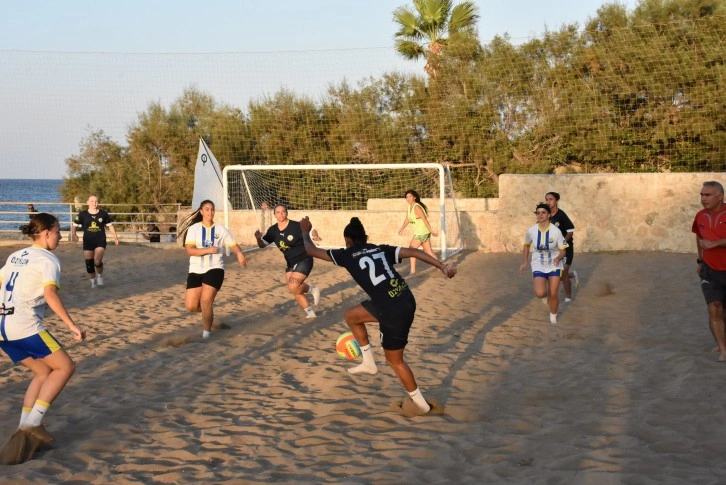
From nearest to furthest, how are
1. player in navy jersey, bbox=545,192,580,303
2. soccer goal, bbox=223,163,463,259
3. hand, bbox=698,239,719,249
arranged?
hand, bbox=698,239,719,249, player in navy jersey, bbox=545,192,580,303, soccer goal, bbox=223,163,463,259

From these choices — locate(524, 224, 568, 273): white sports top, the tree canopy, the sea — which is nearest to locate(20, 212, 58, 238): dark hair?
locate(524, 224, 568, 273): white sports top

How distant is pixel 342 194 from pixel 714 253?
55.5ft

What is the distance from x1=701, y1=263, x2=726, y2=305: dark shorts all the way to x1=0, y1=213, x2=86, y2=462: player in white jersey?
5.76 metres

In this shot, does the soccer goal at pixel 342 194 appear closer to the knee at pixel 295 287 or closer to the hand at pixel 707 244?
the knee at pixel 295 287

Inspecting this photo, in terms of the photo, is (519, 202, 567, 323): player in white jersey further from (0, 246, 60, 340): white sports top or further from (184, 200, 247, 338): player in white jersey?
(0, 246, 60, 340): white sports top

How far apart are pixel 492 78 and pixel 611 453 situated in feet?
62.7

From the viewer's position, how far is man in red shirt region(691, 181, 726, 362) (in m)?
7.14

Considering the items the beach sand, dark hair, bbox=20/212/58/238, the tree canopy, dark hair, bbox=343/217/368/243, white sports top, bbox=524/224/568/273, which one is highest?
the tree canopy

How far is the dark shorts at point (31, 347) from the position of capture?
5160 millimetres

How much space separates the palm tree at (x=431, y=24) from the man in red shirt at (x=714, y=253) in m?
22.6

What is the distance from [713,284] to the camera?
730cm

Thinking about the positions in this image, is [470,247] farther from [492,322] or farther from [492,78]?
[492,322]

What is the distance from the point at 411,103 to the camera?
23.8 metres

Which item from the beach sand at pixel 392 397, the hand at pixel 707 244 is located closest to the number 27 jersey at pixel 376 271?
the beach sand at pixel 392 397
